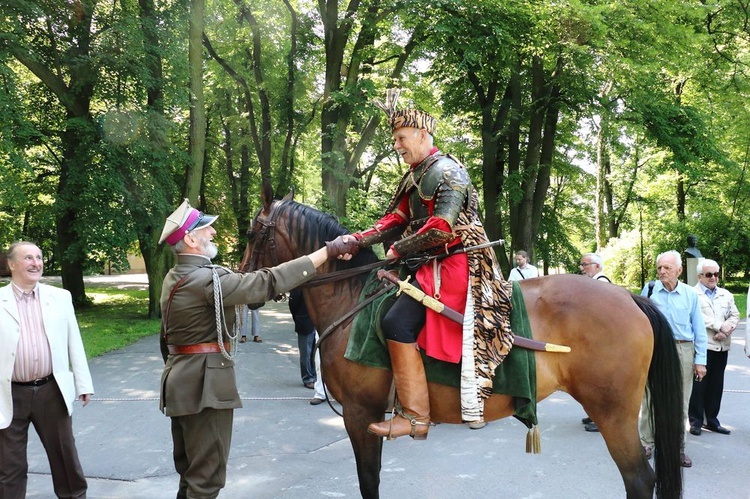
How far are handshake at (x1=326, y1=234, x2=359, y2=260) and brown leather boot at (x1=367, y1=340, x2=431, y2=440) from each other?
73cm

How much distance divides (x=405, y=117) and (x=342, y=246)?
0.98 metres

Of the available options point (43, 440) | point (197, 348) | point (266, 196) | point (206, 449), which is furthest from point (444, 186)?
point (43, 440)

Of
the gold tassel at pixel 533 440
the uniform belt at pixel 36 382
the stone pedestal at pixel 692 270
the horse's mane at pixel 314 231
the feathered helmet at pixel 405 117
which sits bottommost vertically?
the gold tassel at pixel 533 440

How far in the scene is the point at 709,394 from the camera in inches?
271

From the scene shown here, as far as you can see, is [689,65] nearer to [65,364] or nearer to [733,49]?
[733,49]

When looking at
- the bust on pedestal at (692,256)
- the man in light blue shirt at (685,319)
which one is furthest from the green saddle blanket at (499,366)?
the bust on pedestal at (692,256)

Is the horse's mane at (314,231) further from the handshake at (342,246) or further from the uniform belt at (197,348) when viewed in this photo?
the uniform belt at (197,348)

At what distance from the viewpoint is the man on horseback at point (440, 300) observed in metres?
3.62

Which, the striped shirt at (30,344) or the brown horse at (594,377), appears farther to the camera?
the striped shirt at (30,344)

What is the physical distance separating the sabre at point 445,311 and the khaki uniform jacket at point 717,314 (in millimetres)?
4065

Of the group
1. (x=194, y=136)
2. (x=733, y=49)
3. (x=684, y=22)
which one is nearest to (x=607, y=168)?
(x=733, y=49)

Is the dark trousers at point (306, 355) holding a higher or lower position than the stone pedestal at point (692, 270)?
lower

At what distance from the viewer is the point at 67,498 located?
168 inches

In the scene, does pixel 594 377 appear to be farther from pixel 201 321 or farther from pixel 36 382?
pixel 36 382
